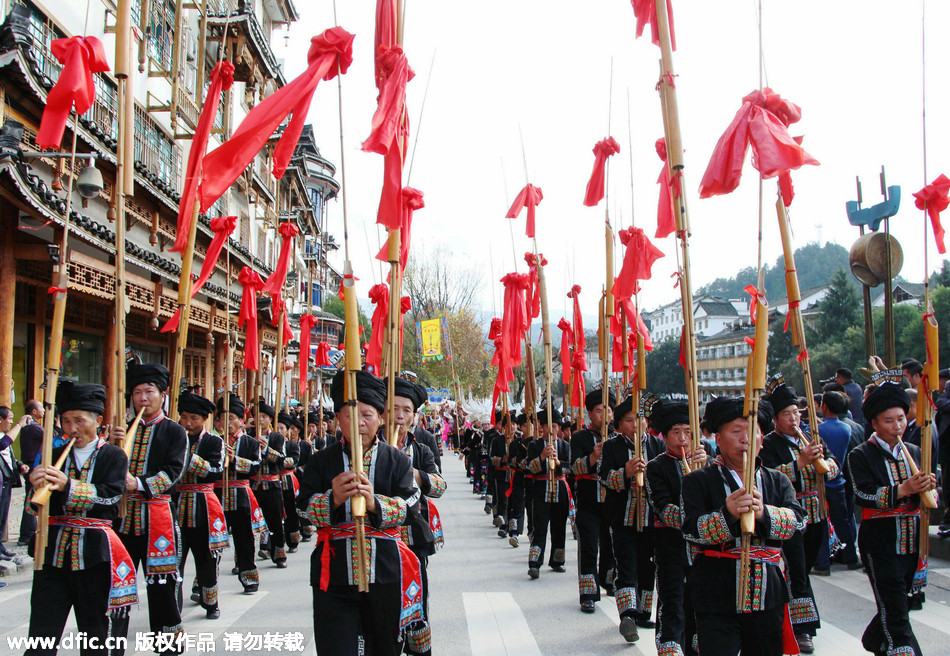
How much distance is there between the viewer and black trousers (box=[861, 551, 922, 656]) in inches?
171

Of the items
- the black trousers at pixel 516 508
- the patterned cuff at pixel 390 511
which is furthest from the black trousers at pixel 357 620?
the black trousers at pixel 516 508

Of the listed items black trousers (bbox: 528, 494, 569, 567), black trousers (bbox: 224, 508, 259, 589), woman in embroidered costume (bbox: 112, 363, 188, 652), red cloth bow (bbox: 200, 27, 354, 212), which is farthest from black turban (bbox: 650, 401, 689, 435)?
black trousers (bbox: 224, 508, 259, 589)

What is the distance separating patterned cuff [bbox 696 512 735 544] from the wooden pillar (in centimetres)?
995

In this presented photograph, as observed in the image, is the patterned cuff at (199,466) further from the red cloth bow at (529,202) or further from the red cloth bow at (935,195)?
the red cloth bow at (935,195)

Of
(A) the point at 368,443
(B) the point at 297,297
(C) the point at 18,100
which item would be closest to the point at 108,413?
(C) the point at 18,100

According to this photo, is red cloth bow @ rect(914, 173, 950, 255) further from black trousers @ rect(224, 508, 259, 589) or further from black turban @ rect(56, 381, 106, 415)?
black trousers @ rect(224, 508, 259, 589)

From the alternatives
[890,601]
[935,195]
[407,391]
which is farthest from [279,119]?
[935,195]

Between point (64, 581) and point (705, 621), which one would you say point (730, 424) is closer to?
point (705, 621)

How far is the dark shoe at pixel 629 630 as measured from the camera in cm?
555

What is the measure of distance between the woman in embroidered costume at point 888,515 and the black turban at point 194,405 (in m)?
5.04

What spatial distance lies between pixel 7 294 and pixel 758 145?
10300mm

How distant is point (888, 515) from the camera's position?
4637 mm

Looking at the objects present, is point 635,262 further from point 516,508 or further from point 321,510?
point 516,508

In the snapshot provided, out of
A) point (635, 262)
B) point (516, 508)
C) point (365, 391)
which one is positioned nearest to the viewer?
point (365, 391)
